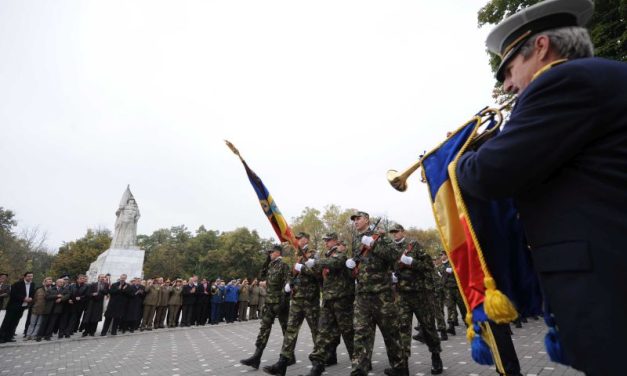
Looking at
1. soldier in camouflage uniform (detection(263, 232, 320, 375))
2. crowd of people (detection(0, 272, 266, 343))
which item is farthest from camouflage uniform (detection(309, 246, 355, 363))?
crowd of people (detection(0, 272, 266, 343))

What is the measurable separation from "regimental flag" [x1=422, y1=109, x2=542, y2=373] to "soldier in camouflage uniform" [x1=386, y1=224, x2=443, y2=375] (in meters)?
4.33

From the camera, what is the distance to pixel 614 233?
1.19 metres

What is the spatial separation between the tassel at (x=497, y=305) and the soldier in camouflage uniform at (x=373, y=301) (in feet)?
13.5

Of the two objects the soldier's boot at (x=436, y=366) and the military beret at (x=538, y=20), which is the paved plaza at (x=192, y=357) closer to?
the soldier's boot at (x=436, y=366)

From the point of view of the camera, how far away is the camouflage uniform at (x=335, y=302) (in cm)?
629

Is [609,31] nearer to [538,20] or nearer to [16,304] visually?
[538,20]

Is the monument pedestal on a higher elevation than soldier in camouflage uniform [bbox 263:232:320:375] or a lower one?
higher

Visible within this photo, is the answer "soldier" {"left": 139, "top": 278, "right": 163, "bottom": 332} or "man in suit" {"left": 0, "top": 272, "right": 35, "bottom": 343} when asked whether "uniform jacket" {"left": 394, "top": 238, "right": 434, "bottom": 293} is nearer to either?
"soldier" {"left": 139, "top": 278, "right": 163, "bottom": 332}

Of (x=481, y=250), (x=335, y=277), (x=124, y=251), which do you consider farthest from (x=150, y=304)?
(x=481, y=250)

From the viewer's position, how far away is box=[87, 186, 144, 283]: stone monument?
849 inches

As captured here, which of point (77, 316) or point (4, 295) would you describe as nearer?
point (4, 295)

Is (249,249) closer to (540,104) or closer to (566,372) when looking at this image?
(566,372)

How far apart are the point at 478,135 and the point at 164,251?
192 ft

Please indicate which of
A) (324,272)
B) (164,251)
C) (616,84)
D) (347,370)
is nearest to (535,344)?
(347,370)
